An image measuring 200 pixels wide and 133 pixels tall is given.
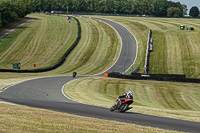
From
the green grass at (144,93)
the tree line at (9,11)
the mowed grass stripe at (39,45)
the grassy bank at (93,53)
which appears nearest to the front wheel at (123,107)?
the green grass at (144,93)

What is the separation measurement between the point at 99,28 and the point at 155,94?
6364 centimetres

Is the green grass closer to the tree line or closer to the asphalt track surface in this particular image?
the asphalt track surface

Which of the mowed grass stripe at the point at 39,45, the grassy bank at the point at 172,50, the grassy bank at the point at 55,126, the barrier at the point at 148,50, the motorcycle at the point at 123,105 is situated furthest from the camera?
the mowed grass stripe at the point at 39,45

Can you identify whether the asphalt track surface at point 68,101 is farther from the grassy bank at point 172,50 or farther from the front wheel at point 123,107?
the grassy bank at point 172,50

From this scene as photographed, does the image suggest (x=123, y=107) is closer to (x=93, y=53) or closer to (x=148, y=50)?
(x=148, y=50)

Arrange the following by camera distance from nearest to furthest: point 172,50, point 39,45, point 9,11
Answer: point 172,50 < point 39,45 < point 9,11

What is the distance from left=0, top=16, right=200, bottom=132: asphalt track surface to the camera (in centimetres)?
1496

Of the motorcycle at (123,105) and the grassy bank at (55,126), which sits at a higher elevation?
the grassy bank at (55,126)

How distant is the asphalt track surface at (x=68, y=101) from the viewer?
14961 mm

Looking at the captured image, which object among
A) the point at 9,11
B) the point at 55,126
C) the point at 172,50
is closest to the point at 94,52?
the point at 172,50

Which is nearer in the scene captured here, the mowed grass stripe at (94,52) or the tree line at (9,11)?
the mowed grass stripe at (94,52)

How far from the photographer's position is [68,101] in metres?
24.6

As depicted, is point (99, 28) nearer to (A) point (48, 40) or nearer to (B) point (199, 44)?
(A) point (48, 40)

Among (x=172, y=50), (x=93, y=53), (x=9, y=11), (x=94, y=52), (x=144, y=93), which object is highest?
(x=9, y=11)
